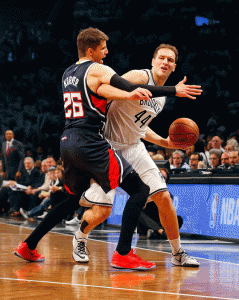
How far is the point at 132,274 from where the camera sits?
4145 mm

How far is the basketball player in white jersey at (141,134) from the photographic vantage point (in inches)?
179

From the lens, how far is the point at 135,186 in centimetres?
432

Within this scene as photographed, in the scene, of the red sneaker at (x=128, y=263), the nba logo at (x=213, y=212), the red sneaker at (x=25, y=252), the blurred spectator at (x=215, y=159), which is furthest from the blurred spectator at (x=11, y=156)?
the red sneaker at (x=128, y=263)

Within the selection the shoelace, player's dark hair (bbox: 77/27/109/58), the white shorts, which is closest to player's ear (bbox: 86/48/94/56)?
player's dark hair (bbox: 77/27/109/58)

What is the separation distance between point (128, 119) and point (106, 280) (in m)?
1.51

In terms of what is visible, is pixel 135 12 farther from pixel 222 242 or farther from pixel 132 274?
pixel 132 274

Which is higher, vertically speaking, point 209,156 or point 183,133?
point 183,133

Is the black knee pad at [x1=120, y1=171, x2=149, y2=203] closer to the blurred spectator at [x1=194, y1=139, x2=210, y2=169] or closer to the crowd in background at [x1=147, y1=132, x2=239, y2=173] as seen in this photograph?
the crowd in background at [x1=147, y1=132, x2=239, y2=173]

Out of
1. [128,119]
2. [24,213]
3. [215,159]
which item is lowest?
[24,213]

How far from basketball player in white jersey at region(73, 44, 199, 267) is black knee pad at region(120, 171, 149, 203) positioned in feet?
0.71

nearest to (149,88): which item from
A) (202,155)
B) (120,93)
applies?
(120,93)

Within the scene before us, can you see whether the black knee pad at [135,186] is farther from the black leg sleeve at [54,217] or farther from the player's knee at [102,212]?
the black leg sleeve at [54,217]

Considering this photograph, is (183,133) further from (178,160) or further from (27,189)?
(27,189)

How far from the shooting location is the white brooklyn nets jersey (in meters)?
4.59
